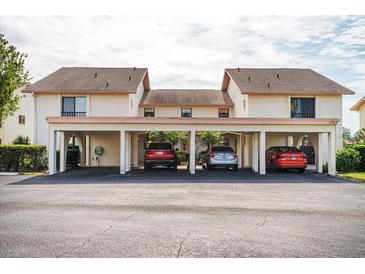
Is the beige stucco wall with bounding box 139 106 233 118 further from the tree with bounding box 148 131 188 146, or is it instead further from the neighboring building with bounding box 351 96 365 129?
the neighboring building with bounding box 351 96 365 129

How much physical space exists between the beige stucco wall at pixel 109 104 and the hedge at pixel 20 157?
5281 mm

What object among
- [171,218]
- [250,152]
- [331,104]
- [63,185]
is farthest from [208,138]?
[171,218]

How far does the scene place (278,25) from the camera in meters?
6.16

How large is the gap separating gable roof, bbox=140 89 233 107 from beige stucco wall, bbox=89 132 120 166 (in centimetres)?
369

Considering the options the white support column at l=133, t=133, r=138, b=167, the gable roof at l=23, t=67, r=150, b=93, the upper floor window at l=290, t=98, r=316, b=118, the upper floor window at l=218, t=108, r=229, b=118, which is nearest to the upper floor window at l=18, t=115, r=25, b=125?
the gable roof at l=23, t=67, r=150, b=93

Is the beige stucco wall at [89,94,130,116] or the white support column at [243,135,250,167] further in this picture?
the white support column at [243,135,250,167]

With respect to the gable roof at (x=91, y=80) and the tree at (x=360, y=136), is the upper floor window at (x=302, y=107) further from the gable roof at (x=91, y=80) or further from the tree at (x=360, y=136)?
the gable roof at (x=91, y=80)

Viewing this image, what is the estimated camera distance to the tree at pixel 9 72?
781 inches

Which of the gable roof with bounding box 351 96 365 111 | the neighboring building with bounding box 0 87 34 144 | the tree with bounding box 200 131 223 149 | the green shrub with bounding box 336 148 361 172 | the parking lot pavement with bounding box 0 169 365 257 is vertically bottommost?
the parking lot pavement with bounding box 0 169 365 257

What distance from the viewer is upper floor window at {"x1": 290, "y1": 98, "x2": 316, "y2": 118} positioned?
2411 cm

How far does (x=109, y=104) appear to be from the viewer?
23.9 meters

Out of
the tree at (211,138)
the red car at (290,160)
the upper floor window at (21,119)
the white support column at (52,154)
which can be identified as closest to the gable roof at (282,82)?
the tree at (211,138)

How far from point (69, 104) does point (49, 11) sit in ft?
65.9

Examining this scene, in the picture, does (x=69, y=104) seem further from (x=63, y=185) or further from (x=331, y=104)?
(x=331, y=104)
